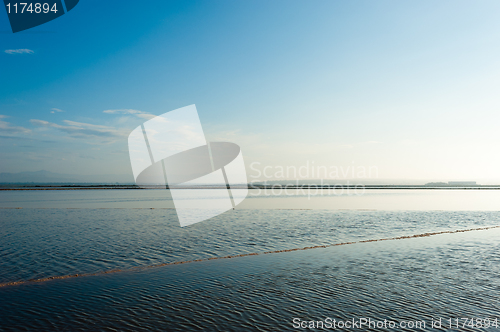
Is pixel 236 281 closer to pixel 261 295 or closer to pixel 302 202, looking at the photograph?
pixel 261 295

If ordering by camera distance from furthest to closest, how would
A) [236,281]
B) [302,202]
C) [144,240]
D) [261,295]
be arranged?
[302,202]
[144,240]
[236,281]
[261,295]

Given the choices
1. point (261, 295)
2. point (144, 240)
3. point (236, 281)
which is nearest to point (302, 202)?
point (144, 240)

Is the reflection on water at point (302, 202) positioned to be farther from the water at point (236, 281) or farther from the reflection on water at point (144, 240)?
the water at point (236, 281)

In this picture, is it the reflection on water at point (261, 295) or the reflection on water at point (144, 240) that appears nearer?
the reflection on water at point (261, 295)

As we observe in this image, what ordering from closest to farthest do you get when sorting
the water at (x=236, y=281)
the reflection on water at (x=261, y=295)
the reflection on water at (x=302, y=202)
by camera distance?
the reflection on water at (x=261, y=295) < the water at (x=236, y=281) < the reflection on water at (x=302, y=202)

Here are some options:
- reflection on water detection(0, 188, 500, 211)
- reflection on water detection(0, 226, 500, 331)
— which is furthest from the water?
reflection on water detection(0, 188, 500, 211)

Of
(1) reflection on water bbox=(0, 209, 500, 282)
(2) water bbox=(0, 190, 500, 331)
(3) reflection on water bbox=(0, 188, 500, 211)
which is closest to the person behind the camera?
(2) water bbox=(0, 190, 500, 331)

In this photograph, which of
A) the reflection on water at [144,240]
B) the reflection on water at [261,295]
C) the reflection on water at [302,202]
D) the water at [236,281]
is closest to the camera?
the reflection on water at [261,295]

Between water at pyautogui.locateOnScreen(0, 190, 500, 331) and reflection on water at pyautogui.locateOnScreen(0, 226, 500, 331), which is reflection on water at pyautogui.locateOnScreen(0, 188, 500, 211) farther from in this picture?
reflection on water at pyautogui.locateOnScreen(0, 226, 500, 331)

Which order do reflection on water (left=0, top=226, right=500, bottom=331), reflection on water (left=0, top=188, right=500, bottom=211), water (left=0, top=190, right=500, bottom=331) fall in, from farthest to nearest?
reflection on water (left=0, top=188, right=500, bottom=211), water (left=0, top=190, right=500, bottom=331), reflection on water (left=0, top=226, right=500, bottom=331)

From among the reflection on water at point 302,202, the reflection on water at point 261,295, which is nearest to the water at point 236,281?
the reflection on water at point 261,295

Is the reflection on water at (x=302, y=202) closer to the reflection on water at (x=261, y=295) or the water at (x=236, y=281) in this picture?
the water at (x=236, y=281)

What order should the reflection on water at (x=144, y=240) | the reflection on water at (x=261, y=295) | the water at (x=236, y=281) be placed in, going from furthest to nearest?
1. the reflection on water at (x=144, y=240)
2. the water at (x=236, y=281)
3. the reflection on water at (x=261, y=295)

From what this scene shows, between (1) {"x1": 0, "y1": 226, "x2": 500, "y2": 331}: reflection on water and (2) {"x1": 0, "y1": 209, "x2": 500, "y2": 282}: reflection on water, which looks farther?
(2) {"x1": 0, "y1": 209, "x2": 500, "y2": 282}: reflection on water
